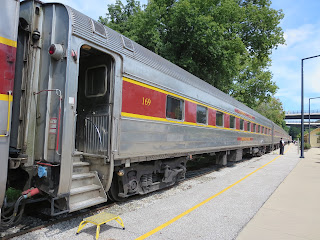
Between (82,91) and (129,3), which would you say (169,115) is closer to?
(82,91)

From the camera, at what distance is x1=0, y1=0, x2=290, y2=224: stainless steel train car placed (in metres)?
3.86

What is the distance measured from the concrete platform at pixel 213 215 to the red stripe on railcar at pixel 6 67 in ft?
7.32

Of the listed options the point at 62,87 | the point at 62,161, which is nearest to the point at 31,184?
the point at 62,161

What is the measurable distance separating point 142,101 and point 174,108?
1.44 m

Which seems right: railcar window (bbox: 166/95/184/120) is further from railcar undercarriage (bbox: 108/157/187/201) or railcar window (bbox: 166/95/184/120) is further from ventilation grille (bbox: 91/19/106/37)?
ventilation grille (bbox: 91/19/106/37)

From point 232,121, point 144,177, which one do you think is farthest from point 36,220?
point 232,121

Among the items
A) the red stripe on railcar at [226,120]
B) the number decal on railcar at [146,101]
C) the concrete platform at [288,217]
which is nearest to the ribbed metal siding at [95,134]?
the number decal on railcar at [146,101]

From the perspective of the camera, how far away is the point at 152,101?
18.7ft

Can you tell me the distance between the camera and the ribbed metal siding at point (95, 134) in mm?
4754

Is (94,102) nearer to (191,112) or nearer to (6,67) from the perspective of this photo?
(6,67)

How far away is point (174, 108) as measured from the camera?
6.61 m

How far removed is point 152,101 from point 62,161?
255 centimetres

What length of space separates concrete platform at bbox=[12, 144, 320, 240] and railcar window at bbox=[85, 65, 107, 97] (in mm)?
2463

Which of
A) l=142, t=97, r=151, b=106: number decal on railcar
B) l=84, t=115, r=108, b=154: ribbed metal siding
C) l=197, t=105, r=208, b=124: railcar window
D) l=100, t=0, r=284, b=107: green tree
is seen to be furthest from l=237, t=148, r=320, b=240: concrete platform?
l=100, t=0, r=284, b=107: green tree
